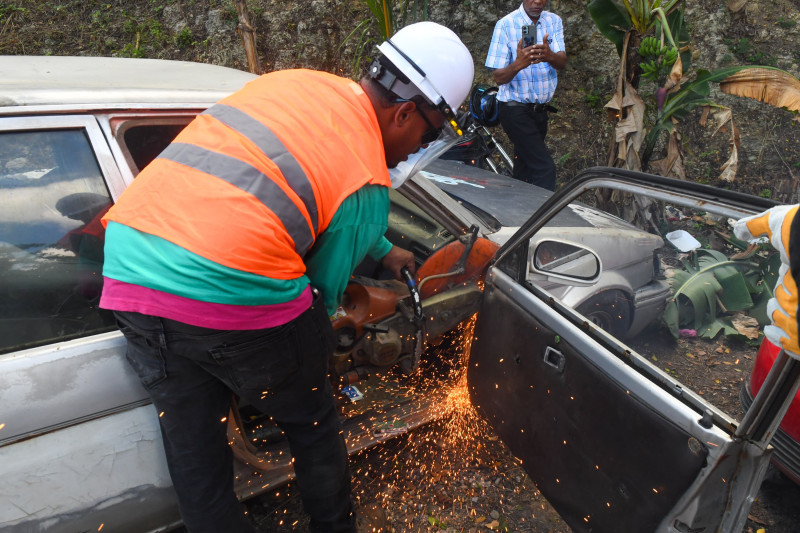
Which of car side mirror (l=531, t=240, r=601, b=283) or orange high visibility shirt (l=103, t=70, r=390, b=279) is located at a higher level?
orange high visibility shirt (l=103, t=70, r=390, b=279)

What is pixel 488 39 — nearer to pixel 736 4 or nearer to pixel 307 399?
pixel 736 4

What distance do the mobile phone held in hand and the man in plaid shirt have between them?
41mm

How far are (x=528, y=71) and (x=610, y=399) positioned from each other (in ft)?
13.2

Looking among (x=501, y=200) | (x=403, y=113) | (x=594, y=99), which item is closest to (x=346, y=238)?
(x=403, y=113)

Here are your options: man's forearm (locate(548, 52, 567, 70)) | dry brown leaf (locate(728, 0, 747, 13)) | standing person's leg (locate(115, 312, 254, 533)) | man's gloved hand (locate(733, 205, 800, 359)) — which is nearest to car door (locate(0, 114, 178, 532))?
standing person's leg (locate(115, 312, 254, 533))

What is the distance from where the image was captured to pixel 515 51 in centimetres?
488

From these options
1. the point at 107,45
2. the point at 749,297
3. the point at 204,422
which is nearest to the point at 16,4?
the point at 107,45

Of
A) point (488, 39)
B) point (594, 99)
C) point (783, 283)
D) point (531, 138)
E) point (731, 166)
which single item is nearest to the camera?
point (783, 283)

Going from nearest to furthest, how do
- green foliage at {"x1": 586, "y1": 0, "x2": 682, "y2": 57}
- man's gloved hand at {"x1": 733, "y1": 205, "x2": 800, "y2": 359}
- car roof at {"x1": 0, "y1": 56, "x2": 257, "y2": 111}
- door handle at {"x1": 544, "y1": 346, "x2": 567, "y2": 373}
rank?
man's gloved hand at {"x1": 733, "y1": 205, "x2": 800, "y2": 359}
car roof at {"x1": 0, "y1": 56, "x2": 257, "y2": 111}
door handle at {"x1": 544, "y1": 346, "x2": 567, "y2": 373}
green foliage at {"x1": 586, "y1": 0, "x2": 682, "y2": 57}

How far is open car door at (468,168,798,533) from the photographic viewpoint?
4.46 feet

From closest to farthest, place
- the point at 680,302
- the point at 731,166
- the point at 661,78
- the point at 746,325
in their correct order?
the point at 746,325, the point at 680,302, the point at 731,166, the point at 661,78

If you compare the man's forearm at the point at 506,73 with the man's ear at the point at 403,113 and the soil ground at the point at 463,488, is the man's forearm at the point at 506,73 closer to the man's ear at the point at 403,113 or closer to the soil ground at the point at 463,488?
the soil ground at the point at 463,488

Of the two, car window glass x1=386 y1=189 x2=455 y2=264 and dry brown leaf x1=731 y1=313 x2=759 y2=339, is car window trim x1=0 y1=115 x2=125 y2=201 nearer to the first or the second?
car window glass x1=386 y1=189 x2=455 y2=264

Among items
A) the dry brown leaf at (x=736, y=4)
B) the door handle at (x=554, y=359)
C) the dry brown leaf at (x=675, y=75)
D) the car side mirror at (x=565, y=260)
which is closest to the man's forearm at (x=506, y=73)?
the dry brown leaf at (x=675, y=75)
